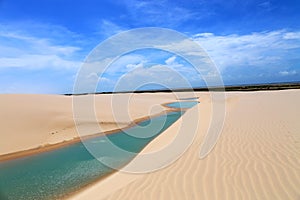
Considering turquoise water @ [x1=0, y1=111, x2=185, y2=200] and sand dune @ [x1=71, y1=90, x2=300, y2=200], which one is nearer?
sand dune @ [x1=71, y1=90, x2=300, y2=200]

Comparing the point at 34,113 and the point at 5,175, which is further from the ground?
the point at 34,113

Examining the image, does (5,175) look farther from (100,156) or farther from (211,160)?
(211,160)

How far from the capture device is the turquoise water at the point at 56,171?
642 cm

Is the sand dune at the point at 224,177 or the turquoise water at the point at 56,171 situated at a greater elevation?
the sand dune at the point at 224,177

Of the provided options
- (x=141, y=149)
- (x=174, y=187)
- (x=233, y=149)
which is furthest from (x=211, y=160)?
(x=141, y=149)

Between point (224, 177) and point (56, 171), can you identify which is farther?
point (56, 171)

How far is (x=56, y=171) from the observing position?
8.02m

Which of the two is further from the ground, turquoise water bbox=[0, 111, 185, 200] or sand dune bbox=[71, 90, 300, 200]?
sand dune bbox=[71, 90, 300, 200]

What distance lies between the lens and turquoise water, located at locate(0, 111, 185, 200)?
6.42 meters

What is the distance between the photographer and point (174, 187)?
5.03 metres

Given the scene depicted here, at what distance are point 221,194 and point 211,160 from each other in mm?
2065

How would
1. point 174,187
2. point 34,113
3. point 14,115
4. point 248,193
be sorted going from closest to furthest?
1. point 248,193
2. point 174,187
3. point 14,115
4. point 34,113

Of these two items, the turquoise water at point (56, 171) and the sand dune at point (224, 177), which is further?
the turquoise water at point (56, 171)

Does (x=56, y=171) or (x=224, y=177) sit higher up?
(x=224, y=177)
